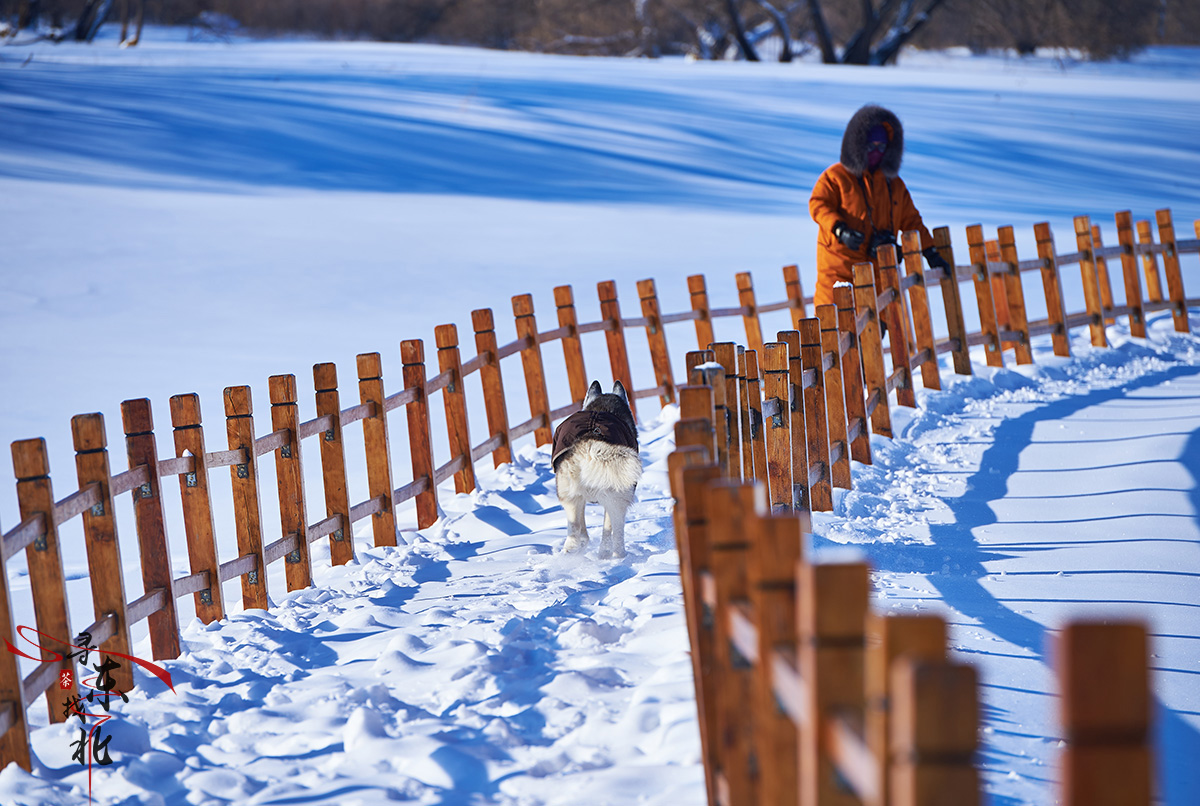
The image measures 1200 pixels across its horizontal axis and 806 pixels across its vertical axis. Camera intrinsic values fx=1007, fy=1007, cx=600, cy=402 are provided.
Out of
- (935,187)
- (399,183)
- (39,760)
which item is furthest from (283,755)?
(935,187)

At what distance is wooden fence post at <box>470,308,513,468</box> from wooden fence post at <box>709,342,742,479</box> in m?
3.01

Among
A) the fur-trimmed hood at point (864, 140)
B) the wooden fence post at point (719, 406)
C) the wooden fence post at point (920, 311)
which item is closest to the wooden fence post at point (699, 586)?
the wooden fence post at point (719, 406)

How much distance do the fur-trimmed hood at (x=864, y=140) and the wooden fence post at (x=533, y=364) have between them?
8.42 ft

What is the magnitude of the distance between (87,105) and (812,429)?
18.8 m

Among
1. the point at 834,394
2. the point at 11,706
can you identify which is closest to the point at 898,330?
the point at 834,394

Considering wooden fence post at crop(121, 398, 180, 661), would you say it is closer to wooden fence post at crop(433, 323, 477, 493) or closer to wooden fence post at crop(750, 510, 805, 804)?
wooden fence post at crop(433, 323, 477, 493)

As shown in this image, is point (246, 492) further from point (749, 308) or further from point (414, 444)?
point (749, 308)

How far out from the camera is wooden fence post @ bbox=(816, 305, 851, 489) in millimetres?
5594

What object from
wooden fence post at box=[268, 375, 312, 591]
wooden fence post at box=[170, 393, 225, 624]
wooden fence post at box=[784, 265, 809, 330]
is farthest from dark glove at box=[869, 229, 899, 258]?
wooden fence post at box=[170, 393, 225, 624]

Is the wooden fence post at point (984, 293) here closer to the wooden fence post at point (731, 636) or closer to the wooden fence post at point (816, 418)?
the wooden fence post at point (816, 418)

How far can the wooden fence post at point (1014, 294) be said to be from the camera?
916cm

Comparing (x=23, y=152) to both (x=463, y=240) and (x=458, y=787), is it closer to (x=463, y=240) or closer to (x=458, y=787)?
(x=463, y=240)

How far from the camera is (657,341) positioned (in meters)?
9.49

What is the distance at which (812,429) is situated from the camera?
5277mm
